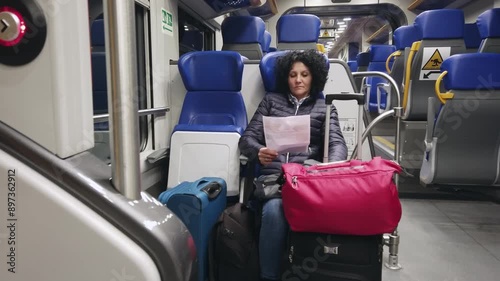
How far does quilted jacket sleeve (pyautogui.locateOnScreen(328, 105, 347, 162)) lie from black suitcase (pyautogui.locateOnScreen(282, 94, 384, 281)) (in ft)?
2.48

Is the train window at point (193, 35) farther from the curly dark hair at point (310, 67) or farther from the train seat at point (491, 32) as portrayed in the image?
the train seat at point (491, 32)

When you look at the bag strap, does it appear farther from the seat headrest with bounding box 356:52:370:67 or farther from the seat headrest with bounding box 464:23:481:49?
the seat headrest with bounding box 356:52:370:67

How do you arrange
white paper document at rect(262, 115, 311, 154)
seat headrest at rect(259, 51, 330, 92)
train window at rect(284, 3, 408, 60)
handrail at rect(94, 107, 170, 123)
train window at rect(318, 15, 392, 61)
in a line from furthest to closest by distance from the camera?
train window at rect(318, 15, 392, 61) → train window at rect(284, 3, 408, 60) → seat headrest at rect(259, 51, 330, 92) → white paper document at rect(262, 115, 311, 154) → handrail at rect(94, 107, 170, 123)

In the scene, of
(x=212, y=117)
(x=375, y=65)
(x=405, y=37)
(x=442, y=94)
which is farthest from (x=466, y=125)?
(x=375, y=65)

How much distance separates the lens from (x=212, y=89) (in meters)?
2.98

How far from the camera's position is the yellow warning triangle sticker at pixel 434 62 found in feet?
13.3

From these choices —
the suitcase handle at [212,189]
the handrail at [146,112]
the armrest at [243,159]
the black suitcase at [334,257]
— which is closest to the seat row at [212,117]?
the armrest at [243,159]

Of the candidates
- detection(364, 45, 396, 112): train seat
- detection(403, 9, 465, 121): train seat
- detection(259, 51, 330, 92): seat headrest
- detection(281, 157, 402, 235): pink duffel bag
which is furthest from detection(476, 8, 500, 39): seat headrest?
detection(364, 45, 396, 112): train seat

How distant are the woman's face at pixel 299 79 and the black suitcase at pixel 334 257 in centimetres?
120

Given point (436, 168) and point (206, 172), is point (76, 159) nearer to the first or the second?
point (206, 172)

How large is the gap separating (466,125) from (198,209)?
2.58m

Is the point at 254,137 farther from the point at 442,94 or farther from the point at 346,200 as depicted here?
the point at 442,94

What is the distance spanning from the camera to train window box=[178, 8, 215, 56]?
13.4 feet

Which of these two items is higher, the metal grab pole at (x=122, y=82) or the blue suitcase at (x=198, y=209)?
the metal grab pole at (x=122, y=82)
